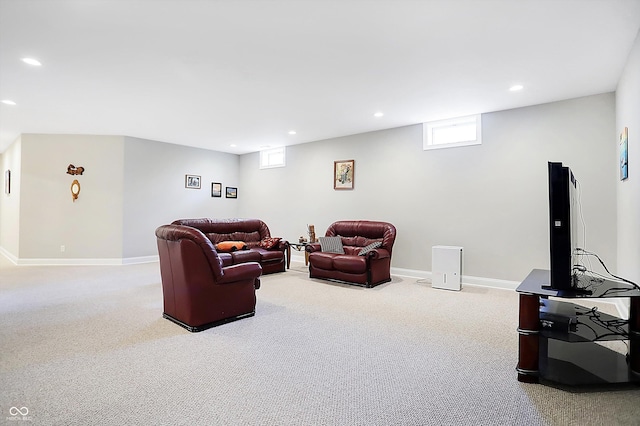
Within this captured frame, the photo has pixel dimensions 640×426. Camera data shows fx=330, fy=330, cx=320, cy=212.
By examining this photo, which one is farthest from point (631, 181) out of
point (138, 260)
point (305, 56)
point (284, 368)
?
point (138, 260)

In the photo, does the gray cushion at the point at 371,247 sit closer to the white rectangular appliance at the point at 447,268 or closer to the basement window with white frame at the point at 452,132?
the white rectangular appliance at the point at 447,268

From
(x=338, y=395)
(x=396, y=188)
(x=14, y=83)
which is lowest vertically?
(x=338, y=395)

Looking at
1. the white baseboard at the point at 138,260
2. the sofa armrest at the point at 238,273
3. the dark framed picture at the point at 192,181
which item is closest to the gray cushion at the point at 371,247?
the sofa armrest at the point at 238,273

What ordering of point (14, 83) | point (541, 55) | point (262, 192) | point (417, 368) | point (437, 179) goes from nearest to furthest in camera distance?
1. point (417, 368)
2. point (541, 55)
3. point (14, 83)
4. point (437, 179)
5. point (262, 192)

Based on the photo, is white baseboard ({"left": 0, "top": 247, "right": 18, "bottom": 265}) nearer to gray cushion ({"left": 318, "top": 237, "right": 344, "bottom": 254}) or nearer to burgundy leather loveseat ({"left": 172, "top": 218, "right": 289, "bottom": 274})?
burgundy leather loveseat ({"left": 172, "top": 218, "right": 289, "bottom": 274})

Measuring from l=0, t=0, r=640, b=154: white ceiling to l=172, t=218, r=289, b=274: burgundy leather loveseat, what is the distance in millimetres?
2076

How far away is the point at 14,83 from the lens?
4340 millimetres

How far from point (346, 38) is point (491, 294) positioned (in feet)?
13.1

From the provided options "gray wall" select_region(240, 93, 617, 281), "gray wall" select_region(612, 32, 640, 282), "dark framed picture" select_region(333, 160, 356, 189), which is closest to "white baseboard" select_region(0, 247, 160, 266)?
"gray wall" select_region(240, 93, 617, 281)

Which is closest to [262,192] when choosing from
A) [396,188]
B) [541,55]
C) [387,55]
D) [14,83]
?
[396,188]

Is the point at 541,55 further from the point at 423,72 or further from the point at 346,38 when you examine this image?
the point at 346,38

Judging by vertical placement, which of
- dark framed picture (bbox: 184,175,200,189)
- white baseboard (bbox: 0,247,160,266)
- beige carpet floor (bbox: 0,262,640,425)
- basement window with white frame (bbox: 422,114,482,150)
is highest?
basement window with white frame (bbox: 422,114,482,150)

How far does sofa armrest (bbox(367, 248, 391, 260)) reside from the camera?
5193mm

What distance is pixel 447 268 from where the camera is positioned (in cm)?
512
